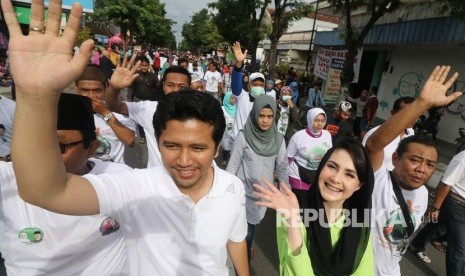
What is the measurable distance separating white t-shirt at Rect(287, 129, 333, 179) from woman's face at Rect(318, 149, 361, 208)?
1.82 meters

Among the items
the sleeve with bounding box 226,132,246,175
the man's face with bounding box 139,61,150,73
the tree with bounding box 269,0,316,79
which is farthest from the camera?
the tree with bounding box 269,0,316,79

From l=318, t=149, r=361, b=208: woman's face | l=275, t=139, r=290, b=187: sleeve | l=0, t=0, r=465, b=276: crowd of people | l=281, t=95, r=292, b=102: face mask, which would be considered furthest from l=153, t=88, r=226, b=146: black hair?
l=281, t=95, r=292, b=102: face mask

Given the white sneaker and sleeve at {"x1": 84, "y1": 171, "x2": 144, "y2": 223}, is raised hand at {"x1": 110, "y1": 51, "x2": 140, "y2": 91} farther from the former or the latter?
the white sneaker

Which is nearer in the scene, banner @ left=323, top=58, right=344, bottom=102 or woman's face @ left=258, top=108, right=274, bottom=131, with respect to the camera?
woman's face @ left=258, top=108, right=274, bottom=131

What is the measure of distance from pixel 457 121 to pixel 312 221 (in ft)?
36.3

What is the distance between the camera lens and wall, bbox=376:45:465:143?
10242 millimetres

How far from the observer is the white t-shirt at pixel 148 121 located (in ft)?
9.02

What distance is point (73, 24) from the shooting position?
2.98ft

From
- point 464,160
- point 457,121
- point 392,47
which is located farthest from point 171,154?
point 392,47

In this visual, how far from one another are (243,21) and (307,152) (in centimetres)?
2088

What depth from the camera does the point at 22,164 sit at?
0.89 m

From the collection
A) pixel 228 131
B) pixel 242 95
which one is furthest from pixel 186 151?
pixel 228 131

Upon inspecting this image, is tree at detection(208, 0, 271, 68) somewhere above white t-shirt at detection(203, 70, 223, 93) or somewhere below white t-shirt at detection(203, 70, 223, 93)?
above

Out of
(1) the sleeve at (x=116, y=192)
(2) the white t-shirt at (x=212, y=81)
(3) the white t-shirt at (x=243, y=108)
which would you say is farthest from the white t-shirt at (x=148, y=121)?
(2) the white t-shirt at (x=212, y=81)
